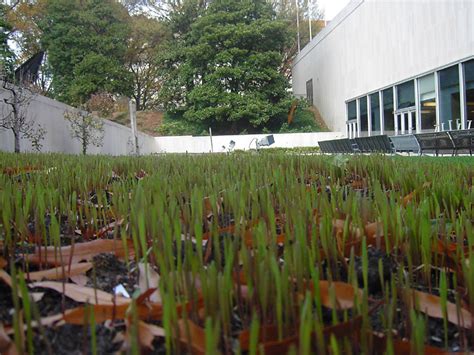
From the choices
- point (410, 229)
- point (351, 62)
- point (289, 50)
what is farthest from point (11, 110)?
point (289, 50)

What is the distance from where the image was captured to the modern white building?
1775 centimetres

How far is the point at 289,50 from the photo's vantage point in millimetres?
51500

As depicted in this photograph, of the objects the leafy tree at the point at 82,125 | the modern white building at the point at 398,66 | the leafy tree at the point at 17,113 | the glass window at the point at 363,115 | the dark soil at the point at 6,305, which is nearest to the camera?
the dark soil at the point at 6,305

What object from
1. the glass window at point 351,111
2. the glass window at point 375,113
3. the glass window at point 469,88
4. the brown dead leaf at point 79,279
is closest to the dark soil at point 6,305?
the brown dead leaf at point 79,279

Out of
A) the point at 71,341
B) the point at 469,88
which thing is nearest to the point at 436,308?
the point at 71,341

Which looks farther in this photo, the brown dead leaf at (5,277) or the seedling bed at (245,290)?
the brown dead leaf at (5,277)

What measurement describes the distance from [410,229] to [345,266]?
172mm

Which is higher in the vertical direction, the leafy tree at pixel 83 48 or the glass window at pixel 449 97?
the leafy tree at pixel 83 48

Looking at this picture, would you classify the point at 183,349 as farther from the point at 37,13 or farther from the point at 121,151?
the point at 37,13

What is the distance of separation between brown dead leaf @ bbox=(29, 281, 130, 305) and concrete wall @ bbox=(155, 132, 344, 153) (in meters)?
34.4

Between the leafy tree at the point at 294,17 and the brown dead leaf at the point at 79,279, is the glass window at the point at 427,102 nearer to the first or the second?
the brown dead leaf at the point at 79,279

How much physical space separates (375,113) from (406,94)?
3.69 meters

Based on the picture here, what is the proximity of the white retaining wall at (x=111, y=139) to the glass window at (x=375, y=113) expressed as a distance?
6.23 metres

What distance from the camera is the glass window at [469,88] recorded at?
1683cm
